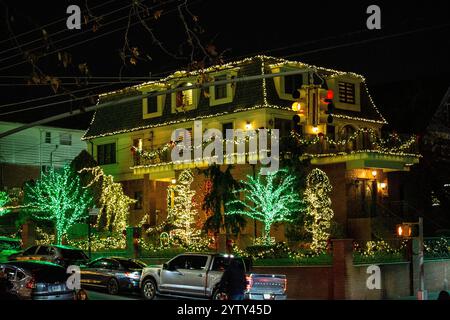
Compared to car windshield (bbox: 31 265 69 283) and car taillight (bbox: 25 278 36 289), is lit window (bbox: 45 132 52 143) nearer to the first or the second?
car windshield (bbox: 31 265 69 283)

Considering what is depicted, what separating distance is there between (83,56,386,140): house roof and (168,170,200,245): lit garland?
4095 mm

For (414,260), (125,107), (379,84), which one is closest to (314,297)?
(414,260)

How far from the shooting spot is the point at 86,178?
4675 cm

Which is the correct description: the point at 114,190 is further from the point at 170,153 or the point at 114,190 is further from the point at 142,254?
the point at 142,254

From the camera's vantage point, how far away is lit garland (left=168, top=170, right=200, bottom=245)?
136ft

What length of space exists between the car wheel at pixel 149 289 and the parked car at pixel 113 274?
1845 mm

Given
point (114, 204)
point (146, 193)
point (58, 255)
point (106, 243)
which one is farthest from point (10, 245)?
point (58, 255)

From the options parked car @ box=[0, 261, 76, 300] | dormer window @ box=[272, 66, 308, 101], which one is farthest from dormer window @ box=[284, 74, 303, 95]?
parked car @ box=[0, 261, 76, 300]

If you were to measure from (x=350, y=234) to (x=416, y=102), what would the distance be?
14.4m

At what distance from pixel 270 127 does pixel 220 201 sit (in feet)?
17.2

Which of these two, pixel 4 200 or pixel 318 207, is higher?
pixel 4 200

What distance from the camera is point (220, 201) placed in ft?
129

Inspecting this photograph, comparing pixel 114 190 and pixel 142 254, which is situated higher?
pixel 114 190

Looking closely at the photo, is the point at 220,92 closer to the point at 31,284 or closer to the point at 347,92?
the point at 347,92
